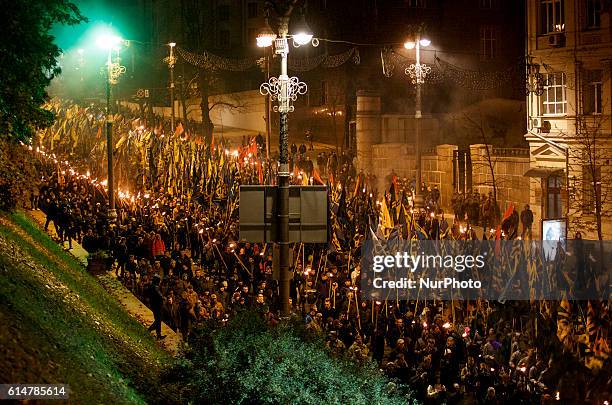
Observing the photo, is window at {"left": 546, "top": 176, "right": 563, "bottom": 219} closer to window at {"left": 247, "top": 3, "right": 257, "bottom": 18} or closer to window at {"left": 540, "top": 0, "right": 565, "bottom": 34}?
window at {"left": 540, "top": 0, "right": 565, "bottom": 34}

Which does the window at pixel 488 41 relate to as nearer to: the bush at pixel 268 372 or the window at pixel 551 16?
the window at pixel 551 16

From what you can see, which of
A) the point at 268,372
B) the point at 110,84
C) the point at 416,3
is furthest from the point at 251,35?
the point at 268,372

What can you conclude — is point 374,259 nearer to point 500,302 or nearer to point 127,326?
point 500,302

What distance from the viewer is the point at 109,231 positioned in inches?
880

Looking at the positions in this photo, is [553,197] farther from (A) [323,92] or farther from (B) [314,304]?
(A) [323,92]

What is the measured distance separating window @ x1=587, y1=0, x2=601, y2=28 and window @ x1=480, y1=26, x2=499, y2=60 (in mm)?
19427

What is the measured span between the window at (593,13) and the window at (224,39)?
3613 centimetres

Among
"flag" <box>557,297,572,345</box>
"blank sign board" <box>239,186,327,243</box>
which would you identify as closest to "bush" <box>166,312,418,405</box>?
"blank sign board" <box>239,186,327,243</box>

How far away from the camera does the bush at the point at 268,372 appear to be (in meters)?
10.0

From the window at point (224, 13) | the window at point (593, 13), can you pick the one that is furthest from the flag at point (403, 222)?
the window at point (224, 13)

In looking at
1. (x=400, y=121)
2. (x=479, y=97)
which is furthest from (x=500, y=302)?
(x=479, y=97)

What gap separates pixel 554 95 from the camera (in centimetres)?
3366

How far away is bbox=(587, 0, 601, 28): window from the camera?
32025 mm

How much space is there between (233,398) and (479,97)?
41280 mm
